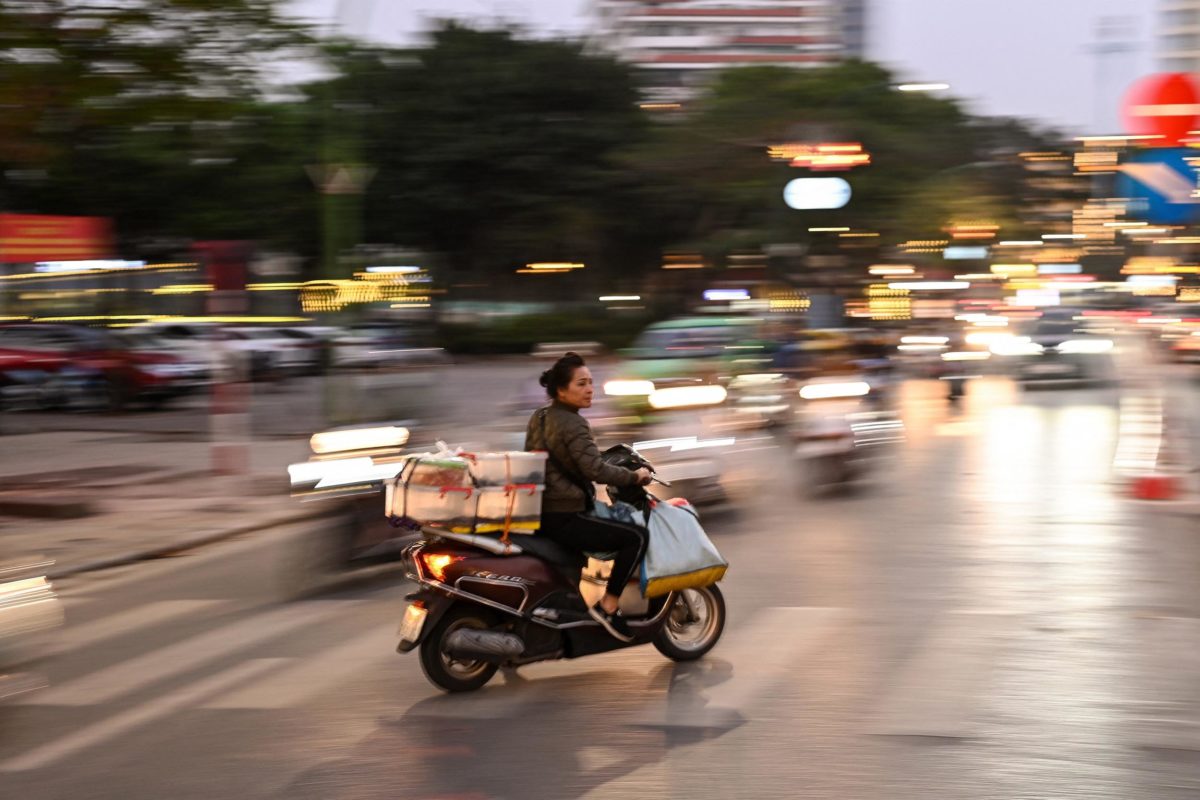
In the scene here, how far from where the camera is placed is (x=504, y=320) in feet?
179

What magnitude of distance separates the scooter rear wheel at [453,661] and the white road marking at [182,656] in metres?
1.62

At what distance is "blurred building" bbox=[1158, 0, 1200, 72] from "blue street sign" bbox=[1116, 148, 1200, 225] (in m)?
150

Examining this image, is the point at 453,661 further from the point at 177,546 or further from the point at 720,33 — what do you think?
the point at 720,33

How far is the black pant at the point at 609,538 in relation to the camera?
6.93 m

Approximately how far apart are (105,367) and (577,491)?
78.6 ft

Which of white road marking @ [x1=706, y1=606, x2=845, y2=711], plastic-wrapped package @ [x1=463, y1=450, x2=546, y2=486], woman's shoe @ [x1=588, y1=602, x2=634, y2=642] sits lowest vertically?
white road marking @ [x1=706, y1=606, x2=845, y2=711]

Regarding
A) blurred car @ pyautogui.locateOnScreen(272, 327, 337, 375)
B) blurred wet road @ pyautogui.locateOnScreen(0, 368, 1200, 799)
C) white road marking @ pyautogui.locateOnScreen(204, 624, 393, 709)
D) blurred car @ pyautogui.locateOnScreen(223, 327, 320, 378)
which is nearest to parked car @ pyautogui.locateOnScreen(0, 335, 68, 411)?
blurred car @ pyautogui.locateOnScreen(223, 327, 320, 378)

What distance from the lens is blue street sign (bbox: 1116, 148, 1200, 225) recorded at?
1254 cm

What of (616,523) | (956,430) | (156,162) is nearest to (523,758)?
(616,523)

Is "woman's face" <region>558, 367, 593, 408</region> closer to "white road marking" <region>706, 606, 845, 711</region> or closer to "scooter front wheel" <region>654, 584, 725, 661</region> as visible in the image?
"scooter front wheel" <region>654, 584, 725, 661</region>

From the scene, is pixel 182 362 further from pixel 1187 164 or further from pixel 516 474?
pixel 516 474

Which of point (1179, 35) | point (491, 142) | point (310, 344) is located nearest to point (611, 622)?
point (310, 344)

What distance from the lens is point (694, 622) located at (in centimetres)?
752

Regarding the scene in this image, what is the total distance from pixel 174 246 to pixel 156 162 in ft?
19.8
